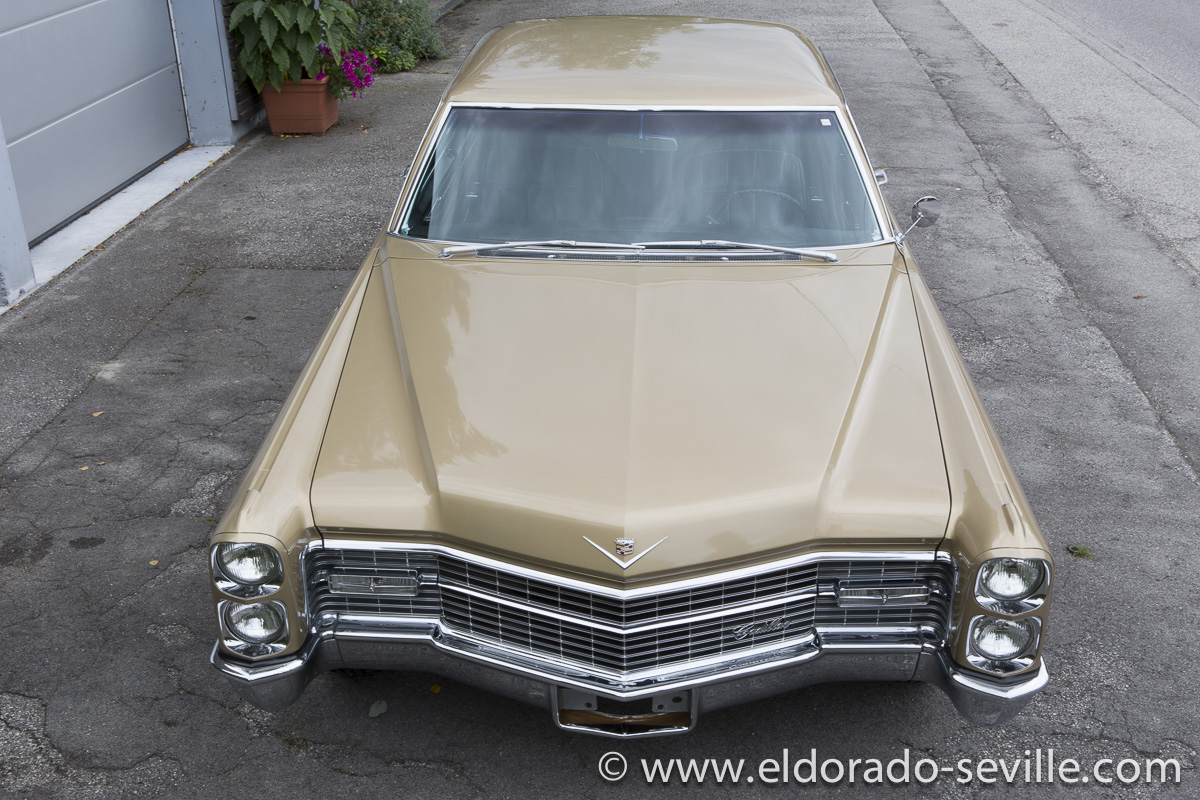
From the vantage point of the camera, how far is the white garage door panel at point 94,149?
6.77 metres

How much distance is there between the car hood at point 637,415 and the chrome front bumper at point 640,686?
30 cm

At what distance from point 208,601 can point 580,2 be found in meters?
13.4

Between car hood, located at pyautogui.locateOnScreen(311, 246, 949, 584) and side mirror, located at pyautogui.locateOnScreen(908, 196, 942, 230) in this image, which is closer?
car hood, located at pyautogui.locateOnScreen(311, 246, 949, 584)

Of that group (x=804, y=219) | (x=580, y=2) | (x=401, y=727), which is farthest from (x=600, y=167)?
(x=580, y=2)

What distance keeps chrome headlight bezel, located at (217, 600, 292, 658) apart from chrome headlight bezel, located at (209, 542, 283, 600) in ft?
0.13

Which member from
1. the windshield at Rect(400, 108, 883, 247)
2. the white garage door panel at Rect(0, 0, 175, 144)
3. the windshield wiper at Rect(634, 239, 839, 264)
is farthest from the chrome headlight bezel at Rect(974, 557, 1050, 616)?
the white garage door panel at Rect(0, 0, 175, 144)

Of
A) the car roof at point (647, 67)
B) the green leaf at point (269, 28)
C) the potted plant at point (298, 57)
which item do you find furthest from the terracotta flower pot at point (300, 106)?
the car roof at point (647, 67)

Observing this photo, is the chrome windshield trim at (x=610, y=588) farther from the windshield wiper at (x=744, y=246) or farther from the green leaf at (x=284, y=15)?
the green leaf at (x=284, y=15)

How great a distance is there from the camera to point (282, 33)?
8602 millimetres

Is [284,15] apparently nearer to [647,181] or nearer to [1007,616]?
[647,181]

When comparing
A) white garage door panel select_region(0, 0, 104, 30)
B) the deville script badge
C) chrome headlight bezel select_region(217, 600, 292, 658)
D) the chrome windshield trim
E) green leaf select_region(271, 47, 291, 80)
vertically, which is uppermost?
white garage door panel select_region(0, 0, 104, 30)

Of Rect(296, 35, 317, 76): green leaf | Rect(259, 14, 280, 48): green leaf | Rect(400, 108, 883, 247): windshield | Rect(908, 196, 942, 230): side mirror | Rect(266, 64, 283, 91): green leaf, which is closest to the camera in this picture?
Rect(400, 108, 883, 247): windshield

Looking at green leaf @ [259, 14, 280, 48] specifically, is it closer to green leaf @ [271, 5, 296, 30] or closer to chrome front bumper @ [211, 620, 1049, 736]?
green leaf @ [271, 5, 296, 30]

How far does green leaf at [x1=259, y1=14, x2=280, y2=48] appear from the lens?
8.39m
